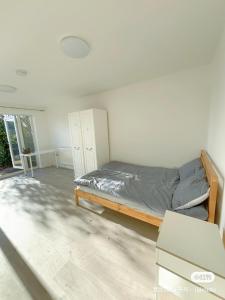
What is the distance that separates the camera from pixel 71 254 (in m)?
1.62

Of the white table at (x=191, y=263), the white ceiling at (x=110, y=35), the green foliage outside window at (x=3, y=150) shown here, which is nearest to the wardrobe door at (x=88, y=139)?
the white ceiling at (x=110, y=35)

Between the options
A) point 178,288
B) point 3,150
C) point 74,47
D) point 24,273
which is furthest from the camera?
point 3,150

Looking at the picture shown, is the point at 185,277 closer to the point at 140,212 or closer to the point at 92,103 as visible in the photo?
the point at 140,212

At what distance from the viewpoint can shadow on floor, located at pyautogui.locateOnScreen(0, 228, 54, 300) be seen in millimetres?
1244

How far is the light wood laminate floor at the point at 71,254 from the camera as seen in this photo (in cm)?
126

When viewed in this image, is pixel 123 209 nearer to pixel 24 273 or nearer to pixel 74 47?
pixel 24 273

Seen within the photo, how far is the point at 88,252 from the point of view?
1.63 m

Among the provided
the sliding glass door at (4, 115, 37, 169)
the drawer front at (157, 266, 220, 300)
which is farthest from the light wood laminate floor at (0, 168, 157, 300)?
the sliding glass door at (4, 115, 37, 169)

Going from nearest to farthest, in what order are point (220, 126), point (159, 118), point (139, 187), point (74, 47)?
point (220, 126) → point (74, 47) → point (139, 187) → point (159, 118)

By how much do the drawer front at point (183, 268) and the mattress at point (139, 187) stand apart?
0.81 m

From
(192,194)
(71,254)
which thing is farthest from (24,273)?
(192,194)

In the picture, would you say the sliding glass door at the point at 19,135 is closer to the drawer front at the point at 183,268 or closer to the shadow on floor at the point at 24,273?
the shadow on floor at the point at 24,273

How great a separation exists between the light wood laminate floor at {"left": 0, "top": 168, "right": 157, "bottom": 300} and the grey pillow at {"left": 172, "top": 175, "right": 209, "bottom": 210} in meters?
0.62

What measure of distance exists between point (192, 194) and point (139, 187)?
2.56ft
